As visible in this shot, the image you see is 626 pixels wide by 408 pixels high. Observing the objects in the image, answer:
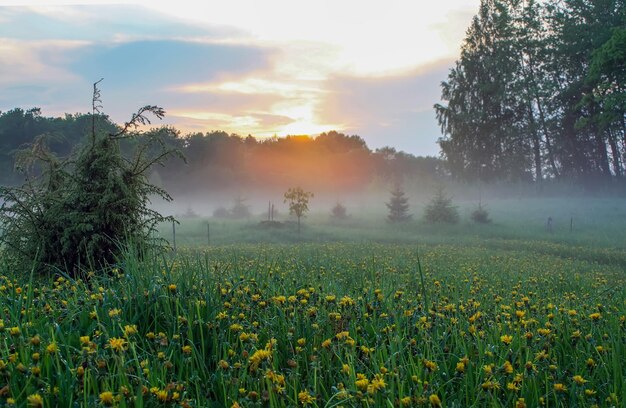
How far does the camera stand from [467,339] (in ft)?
12.0

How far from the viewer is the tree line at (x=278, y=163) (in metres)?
74.4

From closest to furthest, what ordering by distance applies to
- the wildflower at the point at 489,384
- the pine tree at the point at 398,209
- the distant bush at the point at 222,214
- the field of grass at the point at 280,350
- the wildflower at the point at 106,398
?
the wildflower at the point at 106,398, the field of grass at the point at 280,350, the wildflower at the point at 489,384, the pine tree at the point at 398,209, the distant bush at the point at 222,214

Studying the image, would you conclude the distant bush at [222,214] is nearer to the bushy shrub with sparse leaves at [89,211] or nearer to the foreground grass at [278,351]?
the bushy shrub with sparse leaves at [89,211]

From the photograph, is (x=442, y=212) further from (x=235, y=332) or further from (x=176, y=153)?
(x=235, y=332)

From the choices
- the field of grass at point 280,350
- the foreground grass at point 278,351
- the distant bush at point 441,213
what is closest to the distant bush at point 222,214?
the distant bush at point 441,213

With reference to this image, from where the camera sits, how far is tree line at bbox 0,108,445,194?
74438 mm

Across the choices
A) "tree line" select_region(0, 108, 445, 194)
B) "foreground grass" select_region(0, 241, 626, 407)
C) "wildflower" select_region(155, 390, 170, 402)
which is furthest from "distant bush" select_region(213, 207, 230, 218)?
"wildflower" select_region(155, 390, 170, 402)

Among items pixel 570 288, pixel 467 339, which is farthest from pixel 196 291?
pixel 570 288

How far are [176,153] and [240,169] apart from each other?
3075 inches

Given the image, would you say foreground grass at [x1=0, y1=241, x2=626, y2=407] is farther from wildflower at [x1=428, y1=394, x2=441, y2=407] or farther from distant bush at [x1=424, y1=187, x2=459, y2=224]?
distant bush at [x1=424, y1=187, x2=459, y2=224]

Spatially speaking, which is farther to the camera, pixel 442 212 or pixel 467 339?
pixel 442 212

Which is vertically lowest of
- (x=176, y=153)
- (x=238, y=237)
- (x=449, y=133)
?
(x=238, y=237)

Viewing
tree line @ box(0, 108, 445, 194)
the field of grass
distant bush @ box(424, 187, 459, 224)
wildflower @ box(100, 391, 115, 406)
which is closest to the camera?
wildflower @ box(100, 391, 115, 406)

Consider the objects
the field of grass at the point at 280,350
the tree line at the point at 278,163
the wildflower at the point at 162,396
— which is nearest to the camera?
the wildflower at the point at 162,396
